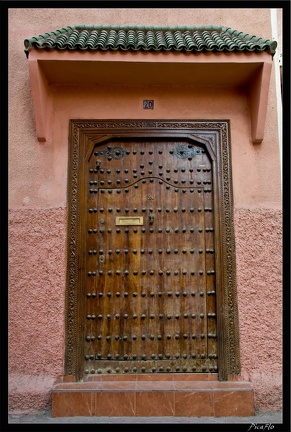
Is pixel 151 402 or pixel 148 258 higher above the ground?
pixel 148 258

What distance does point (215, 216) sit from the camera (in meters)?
4.08

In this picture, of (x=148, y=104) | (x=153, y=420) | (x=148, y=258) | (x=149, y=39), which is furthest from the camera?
(x=148, y=104)

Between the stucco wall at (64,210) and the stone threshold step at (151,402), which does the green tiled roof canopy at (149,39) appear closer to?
the stucco wall at (64,210)

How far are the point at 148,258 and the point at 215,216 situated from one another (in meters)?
0.79

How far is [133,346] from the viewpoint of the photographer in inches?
155

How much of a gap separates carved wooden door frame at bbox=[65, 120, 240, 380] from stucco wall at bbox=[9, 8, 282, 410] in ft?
0.22

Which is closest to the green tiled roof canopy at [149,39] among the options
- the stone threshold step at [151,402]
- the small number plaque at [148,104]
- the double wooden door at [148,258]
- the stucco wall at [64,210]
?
the stucco wall at [64,210]

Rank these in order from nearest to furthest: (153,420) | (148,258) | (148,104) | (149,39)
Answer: (153,420)
(149,39)
(148,258)
(148,104)

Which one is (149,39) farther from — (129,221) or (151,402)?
(151,402)

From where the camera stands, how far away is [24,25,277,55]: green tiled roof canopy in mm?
3742

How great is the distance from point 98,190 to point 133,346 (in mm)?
1582

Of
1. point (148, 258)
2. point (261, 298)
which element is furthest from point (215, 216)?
point (261, 298)

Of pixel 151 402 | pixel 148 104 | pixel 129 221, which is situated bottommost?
pixel 151 402

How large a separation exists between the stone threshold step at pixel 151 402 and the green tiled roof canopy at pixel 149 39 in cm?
308
